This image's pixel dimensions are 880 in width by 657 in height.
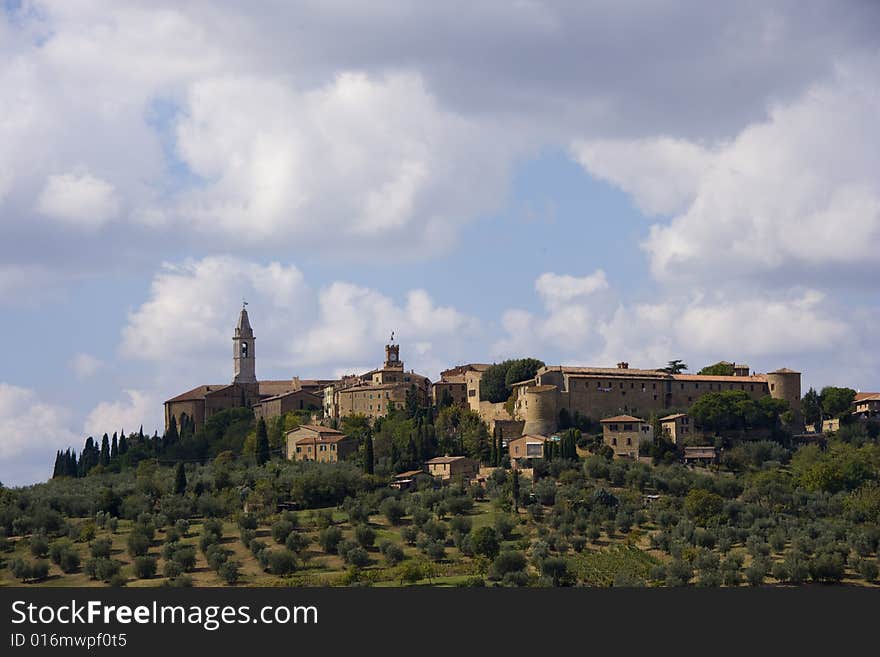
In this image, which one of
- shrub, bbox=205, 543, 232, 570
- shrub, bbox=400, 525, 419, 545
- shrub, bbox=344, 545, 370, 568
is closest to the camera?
shrub, bbox=205, 543, 232, 570

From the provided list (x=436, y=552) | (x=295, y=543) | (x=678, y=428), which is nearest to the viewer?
(x=436, y=552)

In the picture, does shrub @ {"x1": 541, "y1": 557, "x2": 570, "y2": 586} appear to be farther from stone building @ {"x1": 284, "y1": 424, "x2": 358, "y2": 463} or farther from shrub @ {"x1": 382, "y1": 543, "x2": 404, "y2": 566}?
stone building @ {"x1": 284, "y1": 424, "x2": 358, "y2": 463}

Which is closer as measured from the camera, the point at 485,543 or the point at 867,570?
the point at 867,570

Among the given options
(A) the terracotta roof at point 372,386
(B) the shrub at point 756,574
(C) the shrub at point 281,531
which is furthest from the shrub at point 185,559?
(A) the terracotta roof at point 372,386

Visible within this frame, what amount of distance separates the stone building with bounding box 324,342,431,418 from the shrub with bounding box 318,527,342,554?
104 ft

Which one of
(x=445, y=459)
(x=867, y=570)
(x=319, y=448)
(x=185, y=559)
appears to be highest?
(x=319, y=448)

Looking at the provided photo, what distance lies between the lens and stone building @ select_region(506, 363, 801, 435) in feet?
333

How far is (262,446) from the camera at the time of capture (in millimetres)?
100062

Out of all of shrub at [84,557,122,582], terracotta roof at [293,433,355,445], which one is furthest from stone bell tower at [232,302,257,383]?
shrub at [84,557,122,582]

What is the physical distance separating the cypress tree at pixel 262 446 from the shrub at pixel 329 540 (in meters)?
22.5

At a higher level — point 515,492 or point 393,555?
point 515,492

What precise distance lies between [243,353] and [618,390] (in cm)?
3785

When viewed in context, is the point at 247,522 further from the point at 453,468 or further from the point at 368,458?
the point at 453,468

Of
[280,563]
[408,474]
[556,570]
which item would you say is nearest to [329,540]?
[280,563]
